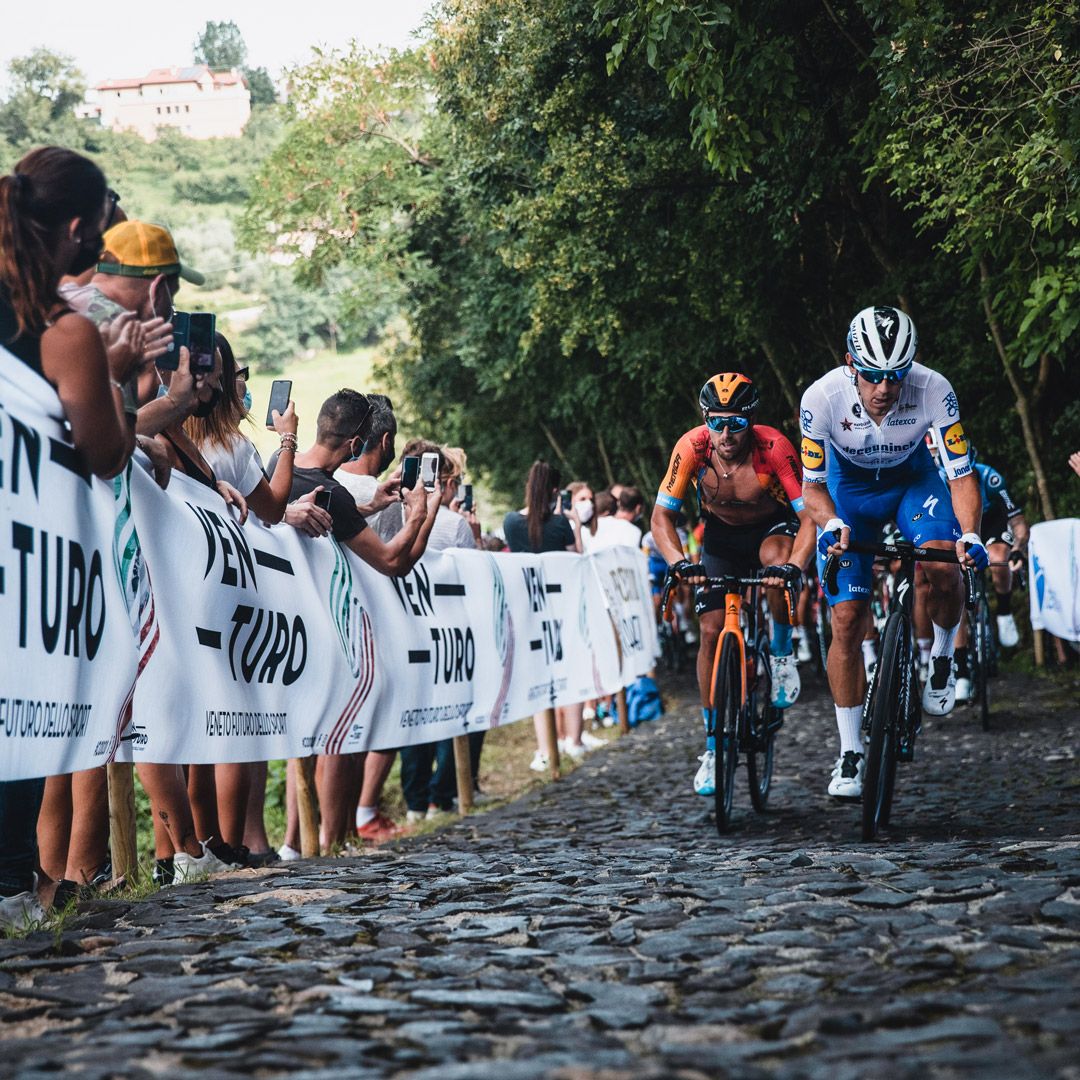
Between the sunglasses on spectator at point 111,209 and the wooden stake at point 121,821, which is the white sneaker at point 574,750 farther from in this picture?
the sunglasses on spectator at point 111,209

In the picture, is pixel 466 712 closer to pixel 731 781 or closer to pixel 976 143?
pixel 731 781

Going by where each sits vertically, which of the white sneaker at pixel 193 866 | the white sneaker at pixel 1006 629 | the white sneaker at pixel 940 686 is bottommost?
the white sneaker at pixel 193 866

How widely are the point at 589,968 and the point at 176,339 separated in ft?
9.46

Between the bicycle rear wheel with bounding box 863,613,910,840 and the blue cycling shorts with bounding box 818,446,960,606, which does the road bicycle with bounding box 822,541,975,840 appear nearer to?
the bicycle rear wheel with bounding box 863,613,910,840

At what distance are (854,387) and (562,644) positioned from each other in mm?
5961

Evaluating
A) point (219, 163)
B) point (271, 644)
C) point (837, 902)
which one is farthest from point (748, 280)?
point (219, 163)

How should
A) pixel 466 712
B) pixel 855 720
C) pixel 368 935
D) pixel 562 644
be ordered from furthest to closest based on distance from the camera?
pixel 562 644, pixel 466 712, pixel 855 720, pixel 368 935

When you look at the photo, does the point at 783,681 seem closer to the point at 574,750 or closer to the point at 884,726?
the point at 884,726

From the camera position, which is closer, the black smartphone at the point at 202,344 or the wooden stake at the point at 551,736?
the black smartphone at the point at 202,344

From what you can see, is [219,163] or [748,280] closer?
[748,280]

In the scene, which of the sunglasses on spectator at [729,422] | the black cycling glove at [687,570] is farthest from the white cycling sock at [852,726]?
the sunglasses on spectator at [729,422]

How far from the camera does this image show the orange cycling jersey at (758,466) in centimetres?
838

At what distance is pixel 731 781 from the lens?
8078 millimetres

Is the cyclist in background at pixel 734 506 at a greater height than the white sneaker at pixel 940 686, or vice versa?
the cyclist in background at pixel 734 506
